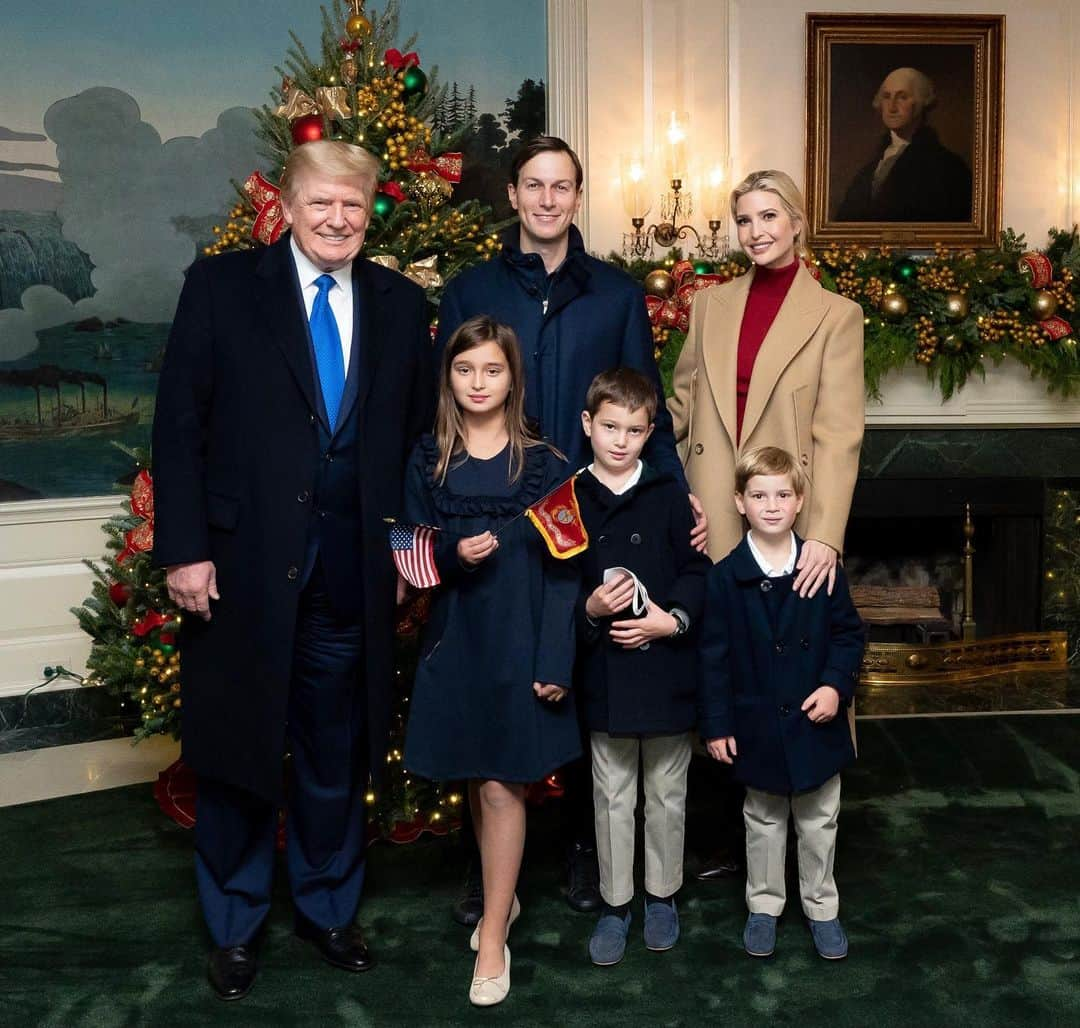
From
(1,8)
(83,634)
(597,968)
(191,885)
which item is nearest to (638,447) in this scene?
(597,968)

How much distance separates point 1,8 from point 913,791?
4546mm

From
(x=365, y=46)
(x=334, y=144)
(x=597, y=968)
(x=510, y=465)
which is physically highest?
(x=365, y=46)

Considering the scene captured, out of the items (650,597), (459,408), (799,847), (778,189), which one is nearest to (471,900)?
(799,847)

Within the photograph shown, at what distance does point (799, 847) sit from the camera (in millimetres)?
2924

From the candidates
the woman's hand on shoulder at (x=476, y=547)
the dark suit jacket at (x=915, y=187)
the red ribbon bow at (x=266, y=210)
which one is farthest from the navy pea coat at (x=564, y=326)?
the dark suit jacket at (x=915, y=187)

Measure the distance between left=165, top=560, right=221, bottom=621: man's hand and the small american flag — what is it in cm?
41

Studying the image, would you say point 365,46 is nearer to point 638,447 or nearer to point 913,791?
point 638,447

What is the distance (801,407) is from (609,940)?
4.59ft

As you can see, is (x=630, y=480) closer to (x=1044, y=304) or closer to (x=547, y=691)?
(x=547, y=691)

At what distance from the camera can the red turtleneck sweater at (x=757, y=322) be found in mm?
3143

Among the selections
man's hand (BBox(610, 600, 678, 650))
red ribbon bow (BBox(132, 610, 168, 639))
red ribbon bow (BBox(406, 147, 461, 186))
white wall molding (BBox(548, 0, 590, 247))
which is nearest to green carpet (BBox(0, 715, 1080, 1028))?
red ribbon bow (BBox(132, 610, 168, 639))

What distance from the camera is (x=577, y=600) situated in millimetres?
2791

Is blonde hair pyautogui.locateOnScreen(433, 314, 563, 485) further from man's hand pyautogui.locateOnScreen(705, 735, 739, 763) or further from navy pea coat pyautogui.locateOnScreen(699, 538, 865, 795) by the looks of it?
man's hand pyautogui.locateOnScreen(705, 735, 739, 763)

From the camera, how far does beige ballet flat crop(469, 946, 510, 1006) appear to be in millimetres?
2695
